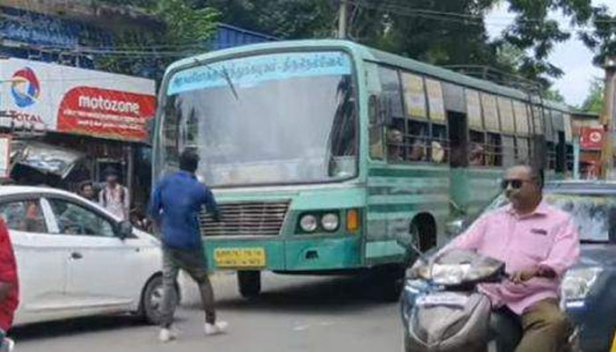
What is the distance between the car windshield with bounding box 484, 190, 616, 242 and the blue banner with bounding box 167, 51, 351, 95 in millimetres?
3315

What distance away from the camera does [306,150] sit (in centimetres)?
1107

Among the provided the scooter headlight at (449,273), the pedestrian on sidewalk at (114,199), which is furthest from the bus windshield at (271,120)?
the scooter headlight at (449,273)

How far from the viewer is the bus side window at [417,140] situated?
40.3ft

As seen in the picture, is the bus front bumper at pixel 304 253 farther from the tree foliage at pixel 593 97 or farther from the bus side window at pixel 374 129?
the tree foliage at pixel 593 97

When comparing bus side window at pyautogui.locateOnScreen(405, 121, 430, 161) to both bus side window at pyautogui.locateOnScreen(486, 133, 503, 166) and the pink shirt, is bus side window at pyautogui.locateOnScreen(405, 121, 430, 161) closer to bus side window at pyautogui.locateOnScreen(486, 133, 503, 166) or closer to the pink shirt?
bus side window at pyautogui.locateOnScreen(486, 133, 503, 166)

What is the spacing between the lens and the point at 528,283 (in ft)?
15.7

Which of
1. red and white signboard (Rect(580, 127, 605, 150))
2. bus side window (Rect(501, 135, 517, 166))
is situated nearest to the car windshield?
bus side window (Rect(501, 135, 517, 166))

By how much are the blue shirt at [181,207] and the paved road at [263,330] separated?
36.9 inches

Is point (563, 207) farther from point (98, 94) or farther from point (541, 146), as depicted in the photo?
point (98, 94)

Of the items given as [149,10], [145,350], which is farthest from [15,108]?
[145,350]

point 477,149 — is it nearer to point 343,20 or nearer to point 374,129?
point 374,129

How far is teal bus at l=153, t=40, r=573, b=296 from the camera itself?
10.9 m

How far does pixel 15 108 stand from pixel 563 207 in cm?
1264

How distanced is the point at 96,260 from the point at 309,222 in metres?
2.38
